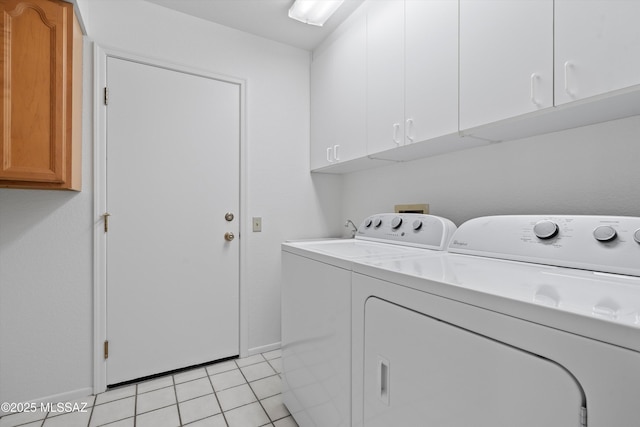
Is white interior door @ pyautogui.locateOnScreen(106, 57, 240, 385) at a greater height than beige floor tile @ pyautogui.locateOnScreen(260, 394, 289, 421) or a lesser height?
greater

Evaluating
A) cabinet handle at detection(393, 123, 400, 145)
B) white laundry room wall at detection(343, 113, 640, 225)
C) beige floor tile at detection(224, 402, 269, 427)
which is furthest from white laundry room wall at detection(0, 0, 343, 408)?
cabinet handle at detection(393, 123, 400, 145)

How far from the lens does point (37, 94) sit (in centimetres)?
145

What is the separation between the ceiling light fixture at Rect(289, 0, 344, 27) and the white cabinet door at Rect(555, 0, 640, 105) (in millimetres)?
1323

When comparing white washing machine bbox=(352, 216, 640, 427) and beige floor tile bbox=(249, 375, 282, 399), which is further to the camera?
beige floor tile bbox=(249, 375, 282, 399)

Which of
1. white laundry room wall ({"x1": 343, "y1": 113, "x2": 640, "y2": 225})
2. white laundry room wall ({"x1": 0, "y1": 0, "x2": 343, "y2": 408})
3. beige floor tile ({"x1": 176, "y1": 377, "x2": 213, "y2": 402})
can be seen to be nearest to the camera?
white laundry room wall ({"x1": 343, "y1": 113, "x2": 640, "y2": 225})

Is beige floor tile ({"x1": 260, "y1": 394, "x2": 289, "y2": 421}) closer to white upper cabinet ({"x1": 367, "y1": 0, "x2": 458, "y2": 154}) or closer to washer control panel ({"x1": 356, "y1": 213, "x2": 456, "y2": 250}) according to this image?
washer control panel ({"x1": 356, "y1": 213, "x2": 456, "y2": 250})

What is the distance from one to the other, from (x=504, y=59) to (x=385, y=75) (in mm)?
673

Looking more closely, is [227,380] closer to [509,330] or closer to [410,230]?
[410,230]

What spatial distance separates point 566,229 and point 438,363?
664 millimetres

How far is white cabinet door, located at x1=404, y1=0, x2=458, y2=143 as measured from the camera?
1.29m

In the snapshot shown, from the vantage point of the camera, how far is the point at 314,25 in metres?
2.12

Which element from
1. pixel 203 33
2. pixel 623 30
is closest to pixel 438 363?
pixel 623 30

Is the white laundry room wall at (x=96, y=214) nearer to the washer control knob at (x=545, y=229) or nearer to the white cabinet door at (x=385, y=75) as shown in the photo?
the white cabinet door at (x=385, y=75)

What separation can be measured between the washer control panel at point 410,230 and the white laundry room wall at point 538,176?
0.24 metres
